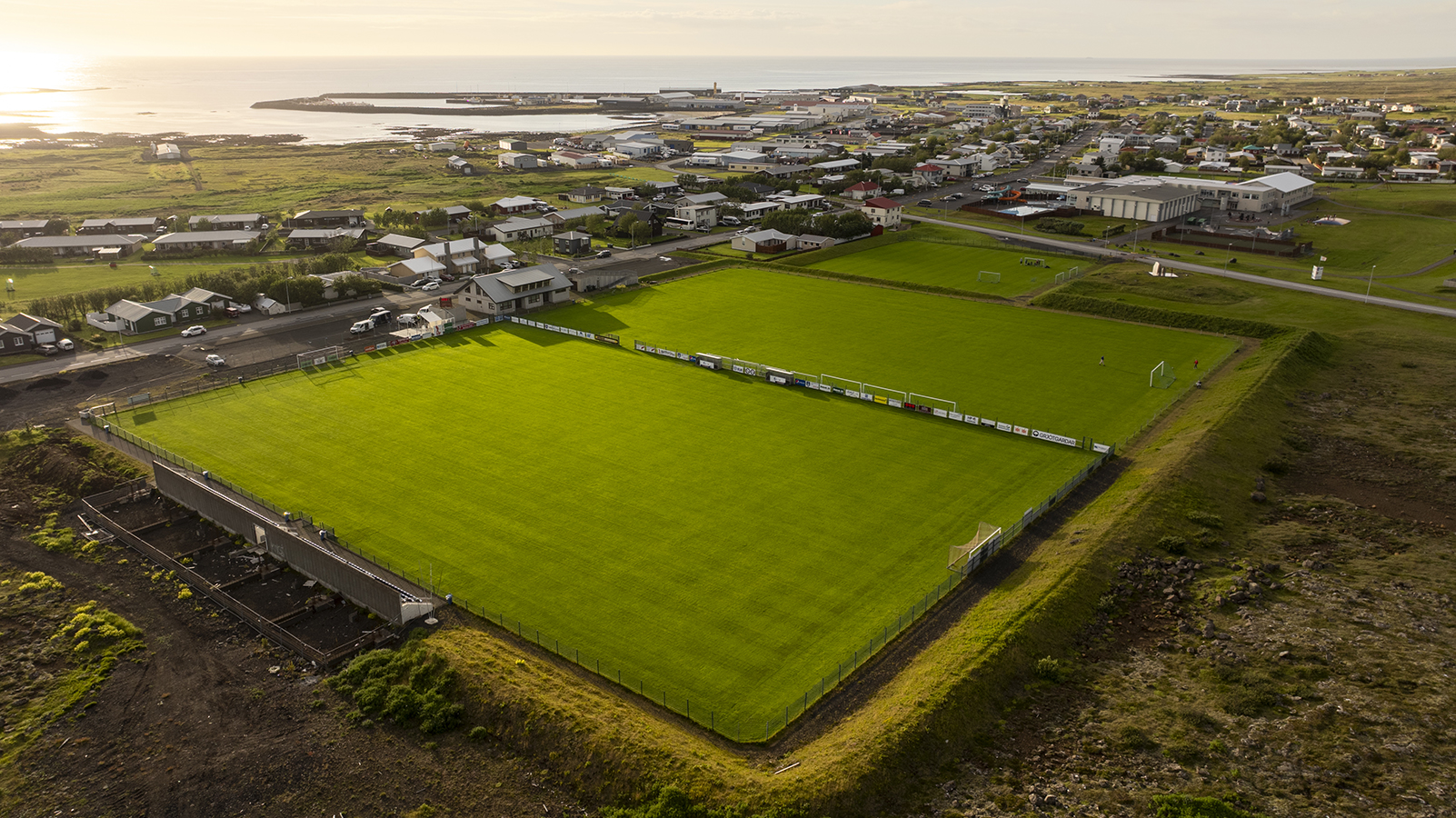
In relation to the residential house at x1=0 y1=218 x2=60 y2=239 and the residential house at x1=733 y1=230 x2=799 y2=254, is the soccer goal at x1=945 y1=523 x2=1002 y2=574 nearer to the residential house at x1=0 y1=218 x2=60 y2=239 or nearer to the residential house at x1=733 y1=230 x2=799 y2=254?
the residential house at x1=733 y1=230 x2=799 y2=254

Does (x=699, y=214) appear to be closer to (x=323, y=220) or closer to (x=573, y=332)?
(x=573, y=332)

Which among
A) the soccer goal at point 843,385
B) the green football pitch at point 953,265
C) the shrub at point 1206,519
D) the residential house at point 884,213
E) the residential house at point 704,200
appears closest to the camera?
the shrub at point 1206,519

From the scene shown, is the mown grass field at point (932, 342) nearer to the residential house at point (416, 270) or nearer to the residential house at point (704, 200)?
the residential house at point (416, 270)

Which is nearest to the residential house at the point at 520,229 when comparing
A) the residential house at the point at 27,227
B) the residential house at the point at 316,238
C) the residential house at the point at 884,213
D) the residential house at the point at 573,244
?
the residential house at the point at 573,244

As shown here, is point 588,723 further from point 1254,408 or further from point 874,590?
point 1254,408

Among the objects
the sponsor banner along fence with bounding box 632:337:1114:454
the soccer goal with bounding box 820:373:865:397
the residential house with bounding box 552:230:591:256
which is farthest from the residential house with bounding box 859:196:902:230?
the soccer goal with bounding box 820:373:865:397

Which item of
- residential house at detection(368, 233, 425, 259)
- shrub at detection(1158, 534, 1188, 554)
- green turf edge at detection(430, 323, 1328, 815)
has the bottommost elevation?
green turf edge at detection(430, 323, 1328, 815)
